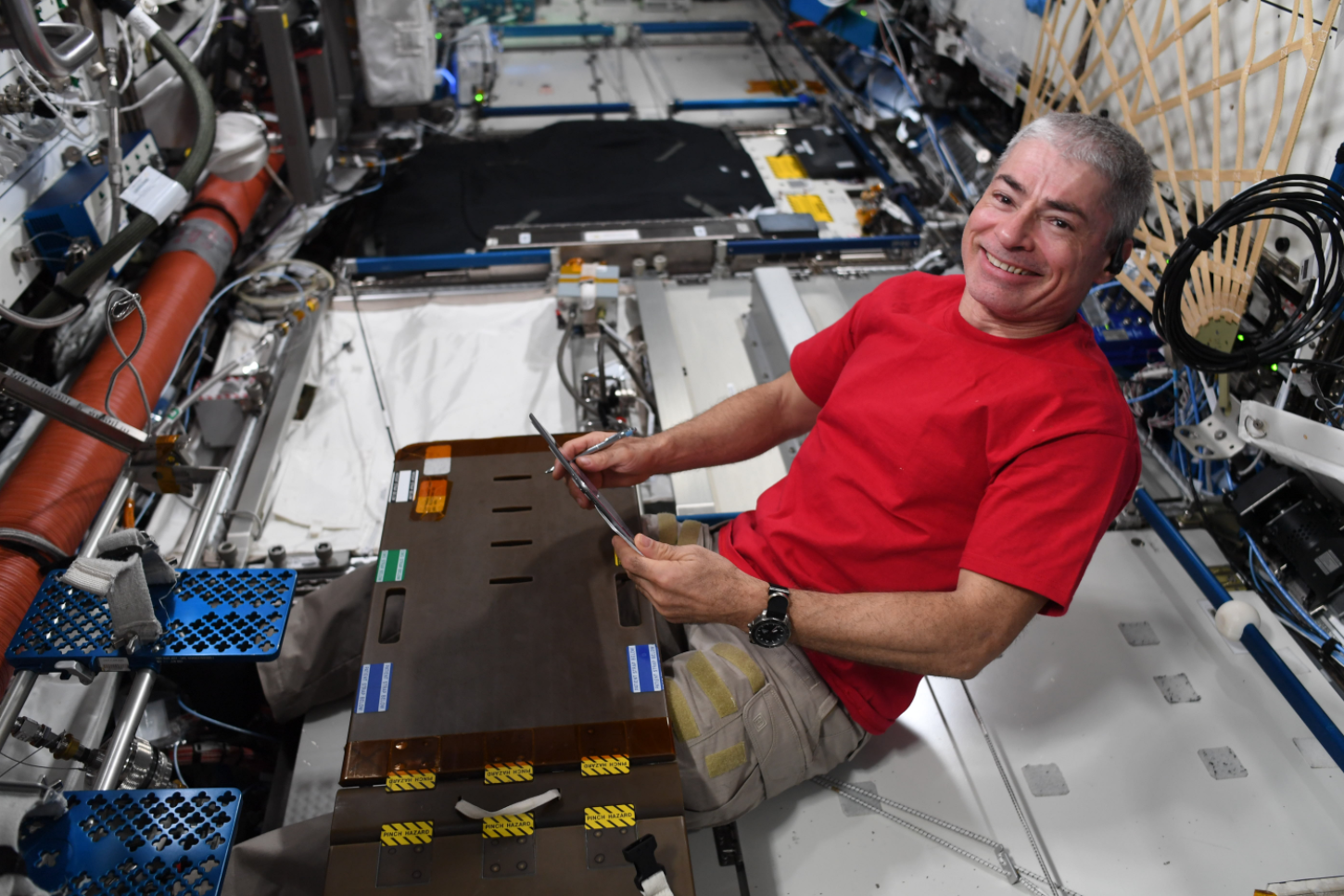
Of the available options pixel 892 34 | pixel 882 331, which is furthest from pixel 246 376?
pixel 892 34

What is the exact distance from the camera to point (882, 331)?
70.2 inches

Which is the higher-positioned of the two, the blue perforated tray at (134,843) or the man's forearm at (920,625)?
the man's forearm at (920,625)

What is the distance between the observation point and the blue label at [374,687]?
57.7 inches

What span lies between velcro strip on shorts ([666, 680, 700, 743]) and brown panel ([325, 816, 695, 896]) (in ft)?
0.84

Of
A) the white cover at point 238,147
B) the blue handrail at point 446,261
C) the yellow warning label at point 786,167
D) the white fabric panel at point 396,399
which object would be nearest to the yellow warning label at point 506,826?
the white fabric panel at point 396,399

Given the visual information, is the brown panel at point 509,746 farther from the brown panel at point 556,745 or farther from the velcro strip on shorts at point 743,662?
the velcro strip on shorts at point 743,662

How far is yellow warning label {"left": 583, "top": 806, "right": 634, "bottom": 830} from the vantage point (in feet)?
4.36

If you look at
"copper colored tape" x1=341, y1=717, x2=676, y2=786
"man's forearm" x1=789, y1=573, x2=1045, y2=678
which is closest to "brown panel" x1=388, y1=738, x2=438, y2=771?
"copper colored tape" x1=341, y1=717, x2=676, y2=786

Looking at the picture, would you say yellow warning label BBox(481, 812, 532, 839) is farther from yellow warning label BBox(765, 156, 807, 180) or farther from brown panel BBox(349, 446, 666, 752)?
yellow warning label BBox(765, 156, 807, 180)

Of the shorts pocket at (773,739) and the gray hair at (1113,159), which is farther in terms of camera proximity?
the shorts pocket at (773,739)

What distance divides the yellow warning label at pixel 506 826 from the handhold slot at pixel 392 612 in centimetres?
43

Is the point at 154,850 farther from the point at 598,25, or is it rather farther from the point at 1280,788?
the point at 598,25

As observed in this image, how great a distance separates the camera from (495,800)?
1.36 meters

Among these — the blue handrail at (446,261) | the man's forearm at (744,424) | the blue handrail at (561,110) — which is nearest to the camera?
the man's forearm at (744,424)
